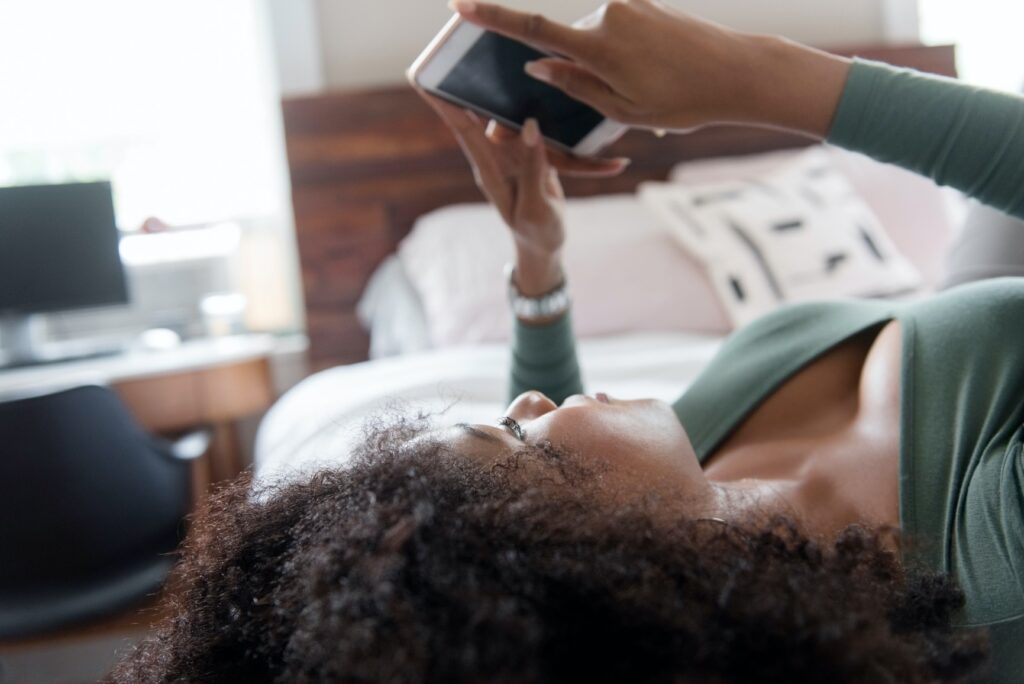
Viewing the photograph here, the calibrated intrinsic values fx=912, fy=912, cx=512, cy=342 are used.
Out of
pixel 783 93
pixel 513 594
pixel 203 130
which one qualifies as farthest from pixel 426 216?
pixel 513 594

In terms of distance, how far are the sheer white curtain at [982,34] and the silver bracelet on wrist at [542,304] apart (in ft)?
6.68

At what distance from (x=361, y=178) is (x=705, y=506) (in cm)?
194

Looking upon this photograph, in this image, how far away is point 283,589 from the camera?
0.62 m

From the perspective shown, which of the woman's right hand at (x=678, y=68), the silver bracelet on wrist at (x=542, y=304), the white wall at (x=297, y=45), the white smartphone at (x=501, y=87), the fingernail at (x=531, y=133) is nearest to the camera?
the woman's right hand at (x=678, y=68)

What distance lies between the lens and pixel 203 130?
2.65 metres

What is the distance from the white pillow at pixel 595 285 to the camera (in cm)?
206

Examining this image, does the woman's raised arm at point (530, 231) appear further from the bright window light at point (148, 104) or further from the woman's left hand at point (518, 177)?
the bright window light at point (148, 104)

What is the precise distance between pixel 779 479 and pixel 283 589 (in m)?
0.62

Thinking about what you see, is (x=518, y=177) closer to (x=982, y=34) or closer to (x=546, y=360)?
(x=546, y=360)

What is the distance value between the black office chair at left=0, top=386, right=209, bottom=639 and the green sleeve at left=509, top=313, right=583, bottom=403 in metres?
0.70

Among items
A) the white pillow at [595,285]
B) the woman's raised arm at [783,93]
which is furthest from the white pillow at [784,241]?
the woman's raised arm at [783,93]

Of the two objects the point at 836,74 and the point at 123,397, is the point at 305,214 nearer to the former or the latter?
the point at 123,397

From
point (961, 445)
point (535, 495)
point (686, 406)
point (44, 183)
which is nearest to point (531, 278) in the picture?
point (686, 406)

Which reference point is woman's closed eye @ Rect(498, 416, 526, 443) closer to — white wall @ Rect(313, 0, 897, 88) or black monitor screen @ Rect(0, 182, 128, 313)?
black monitor screen @ Rect(0, 182, 128, 313)
